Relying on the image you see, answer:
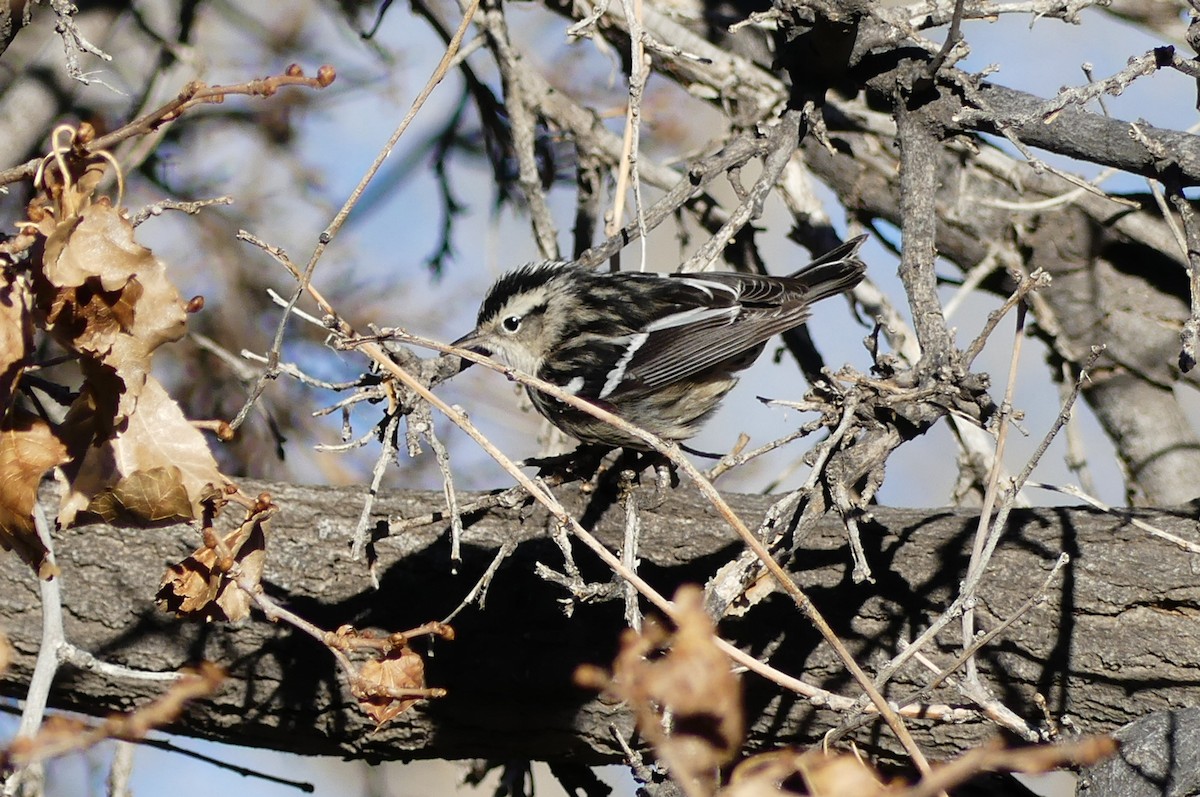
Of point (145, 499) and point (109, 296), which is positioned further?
point (145, 499)

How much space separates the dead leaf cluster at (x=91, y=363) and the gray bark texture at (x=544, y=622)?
1.31 meters

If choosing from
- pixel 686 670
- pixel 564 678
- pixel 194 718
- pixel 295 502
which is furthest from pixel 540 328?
pixel 686 670

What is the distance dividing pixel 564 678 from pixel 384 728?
0.58 m

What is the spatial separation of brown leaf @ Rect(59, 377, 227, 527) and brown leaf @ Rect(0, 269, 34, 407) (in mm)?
251

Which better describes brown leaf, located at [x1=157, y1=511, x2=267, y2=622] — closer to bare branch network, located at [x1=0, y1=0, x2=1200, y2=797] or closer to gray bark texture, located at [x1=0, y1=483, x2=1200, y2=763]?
bare branch network, located at [x1=0, y1=0, x2=1200, y2=797]

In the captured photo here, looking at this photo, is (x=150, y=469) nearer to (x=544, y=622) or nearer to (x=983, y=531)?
(x=544, y=622)

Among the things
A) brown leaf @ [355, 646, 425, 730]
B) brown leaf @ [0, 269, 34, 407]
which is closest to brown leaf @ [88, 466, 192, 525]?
brown leaf @ [0, 269, 34, 407]

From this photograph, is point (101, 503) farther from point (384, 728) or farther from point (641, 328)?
point (641, 328)

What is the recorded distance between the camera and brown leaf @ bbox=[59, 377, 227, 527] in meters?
2.32

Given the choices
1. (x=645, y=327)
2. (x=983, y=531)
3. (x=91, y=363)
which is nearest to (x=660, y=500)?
(x=645, y=327)

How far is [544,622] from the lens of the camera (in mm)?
3605

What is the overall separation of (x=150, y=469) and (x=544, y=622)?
1558 mm

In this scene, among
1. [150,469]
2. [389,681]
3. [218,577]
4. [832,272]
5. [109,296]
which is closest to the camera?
[109,296]

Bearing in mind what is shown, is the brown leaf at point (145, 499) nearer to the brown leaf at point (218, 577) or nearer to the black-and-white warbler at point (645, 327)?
the brown leaf at point (218, 577)
